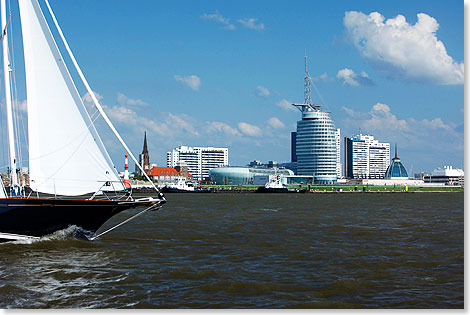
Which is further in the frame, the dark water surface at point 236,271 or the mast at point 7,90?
the mast at point 7,90

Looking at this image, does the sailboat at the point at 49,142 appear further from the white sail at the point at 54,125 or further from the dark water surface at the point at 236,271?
the dark water surface at the point at 236,271

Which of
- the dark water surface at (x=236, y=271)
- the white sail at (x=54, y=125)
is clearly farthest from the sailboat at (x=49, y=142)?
the dark water surface at (x=236, y=271)

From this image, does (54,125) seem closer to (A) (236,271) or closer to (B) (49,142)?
(B) (49,142)

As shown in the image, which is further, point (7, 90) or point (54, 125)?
point (7, 90)

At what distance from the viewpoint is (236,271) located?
17.0m

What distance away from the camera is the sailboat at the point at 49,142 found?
65.4ft

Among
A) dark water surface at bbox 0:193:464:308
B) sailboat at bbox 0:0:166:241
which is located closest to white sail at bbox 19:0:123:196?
sailboat at bbox 0:0:166:241

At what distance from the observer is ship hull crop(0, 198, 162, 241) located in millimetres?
19984

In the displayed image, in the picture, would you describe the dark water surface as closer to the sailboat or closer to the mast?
the sailboat

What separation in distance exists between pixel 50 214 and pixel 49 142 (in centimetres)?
298

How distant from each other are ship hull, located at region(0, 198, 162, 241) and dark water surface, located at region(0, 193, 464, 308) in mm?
642

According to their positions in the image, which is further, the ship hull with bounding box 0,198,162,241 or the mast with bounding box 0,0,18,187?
the mast with bounding box 0,0,18,187

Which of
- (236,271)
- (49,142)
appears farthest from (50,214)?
(236,271)

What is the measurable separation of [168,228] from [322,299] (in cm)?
1878
